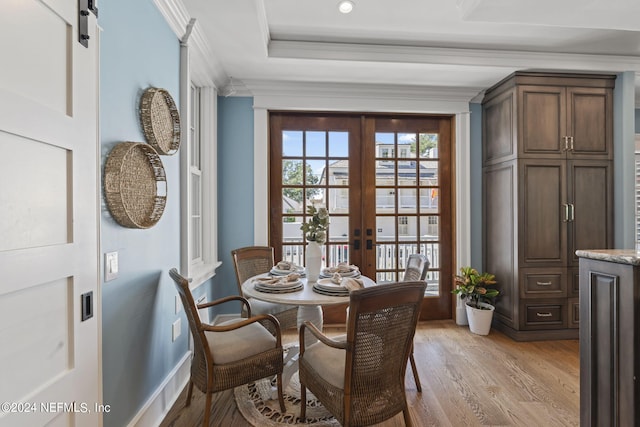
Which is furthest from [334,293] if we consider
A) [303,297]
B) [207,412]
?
[207,412]

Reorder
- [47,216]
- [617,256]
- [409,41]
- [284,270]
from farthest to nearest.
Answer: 1. [409,41]
2. [284,270]
3. [617,256]
4. [47,216]

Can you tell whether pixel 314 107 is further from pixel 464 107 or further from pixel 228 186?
pixel 464 107

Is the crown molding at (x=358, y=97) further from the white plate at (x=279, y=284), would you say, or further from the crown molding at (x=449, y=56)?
the white plate at (x=279, y=284)

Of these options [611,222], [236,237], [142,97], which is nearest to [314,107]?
[236,237]

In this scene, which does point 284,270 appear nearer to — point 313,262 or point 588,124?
point 313,262

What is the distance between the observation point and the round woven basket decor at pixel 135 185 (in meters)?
1.40

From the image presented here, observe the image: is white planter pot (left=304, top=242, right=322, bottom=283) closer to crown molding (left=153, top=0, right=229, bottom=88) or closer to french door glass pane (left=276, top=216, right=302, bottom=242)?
french door glass pane (left=276, top=216, right=302, bottom=242)

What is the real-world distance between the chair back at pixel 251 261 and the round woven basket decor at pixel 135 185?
967 mm

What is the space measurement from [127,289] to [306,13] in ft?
7.28

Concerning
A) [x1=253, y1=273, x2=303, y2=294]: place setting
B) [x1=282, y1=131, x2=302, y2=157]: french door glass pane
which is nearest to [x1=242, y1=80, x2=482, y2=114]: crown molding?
[x1=282, y1=131, x2=302, y2=157]: french door glass pane

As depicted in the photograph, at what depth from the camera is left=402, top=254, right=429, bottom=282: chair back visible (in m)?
2.16

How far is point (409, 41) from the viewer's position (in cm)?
276

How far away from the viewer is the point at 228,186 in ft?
10.6

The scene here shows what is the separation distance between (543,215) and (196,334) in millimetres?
3148
